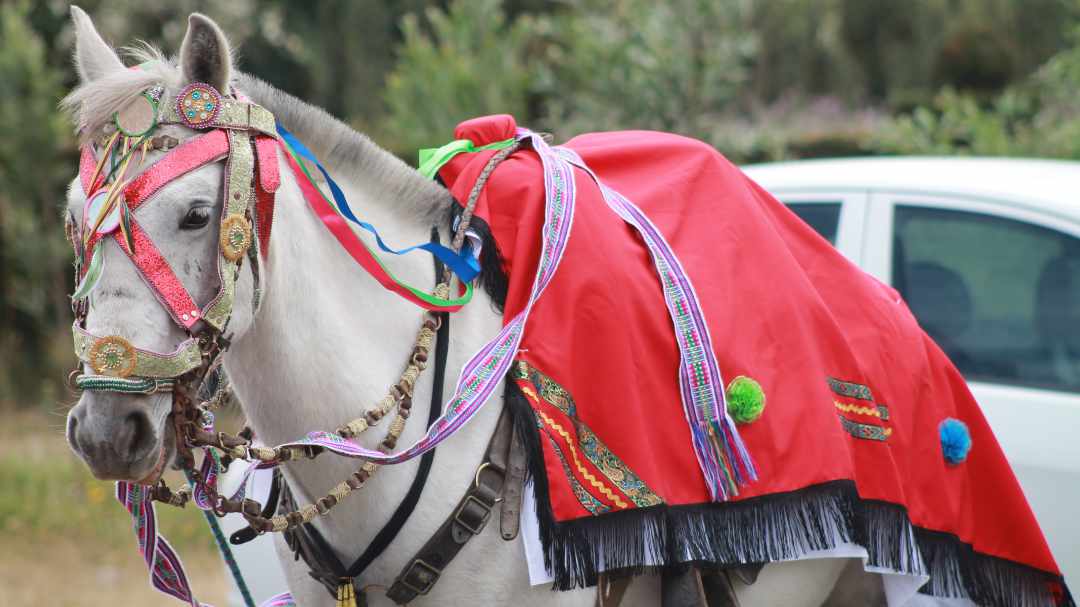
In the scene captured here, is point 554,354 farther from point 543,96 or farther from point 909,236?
point 543,96

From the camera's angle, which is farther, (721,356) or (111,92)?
(721,356)

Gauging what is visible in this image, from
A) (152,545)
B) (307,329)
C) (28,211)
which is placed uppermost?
(28,211)

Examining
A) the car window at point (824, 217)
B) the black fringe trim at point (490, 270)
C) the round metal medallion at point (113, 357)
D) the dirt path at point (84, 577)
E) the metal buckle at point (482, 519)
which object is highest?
the car window at point (824, 217)

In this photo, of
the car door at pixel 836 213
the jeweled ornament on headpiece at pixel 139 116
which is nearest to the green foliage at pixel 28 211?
the car door at pixel 836 213

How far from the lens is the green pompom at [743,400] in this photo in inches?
87.6

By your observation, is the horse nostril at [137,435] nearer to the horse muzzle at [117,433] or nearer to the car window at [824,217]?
the horse muzzle at [117,433]

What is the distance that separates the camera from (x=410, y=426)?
6.68ft

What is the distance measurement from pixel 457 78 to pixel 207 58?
241 inches

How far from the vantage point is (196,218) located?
1723mm

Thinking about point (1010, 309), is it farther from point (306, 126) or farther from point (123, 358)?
point (123, 358)

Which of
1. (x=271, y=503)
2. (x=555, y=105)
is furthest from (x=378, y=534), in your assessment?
(x=555, y=105)

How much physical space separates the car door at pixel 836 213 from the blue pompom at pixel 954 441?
3.38 ft

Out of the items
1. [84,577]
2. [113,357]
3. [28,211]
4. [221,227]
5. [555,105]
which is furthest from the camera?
[28,211]

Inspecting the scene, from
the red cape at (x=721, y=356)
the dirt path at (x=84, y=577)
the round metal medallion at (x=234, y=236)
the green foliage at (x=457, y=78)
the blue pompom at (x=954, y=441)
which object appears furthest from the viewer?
the green foliage at (x=457, y=78)
